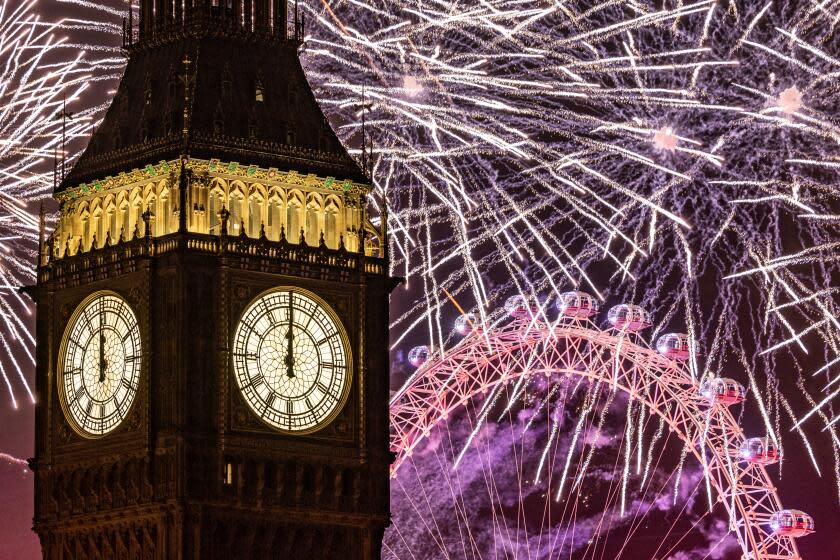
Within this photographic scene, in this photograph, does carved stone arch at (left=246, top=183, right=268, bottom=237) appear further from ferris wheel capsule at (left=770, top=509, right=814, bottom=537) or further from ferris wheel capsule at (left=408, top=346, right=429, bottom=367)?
ferris wheel capsule at (left=770, top=509, right=814, bottom=537)

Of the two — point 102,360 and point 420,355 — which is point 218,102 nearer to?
point 102,360

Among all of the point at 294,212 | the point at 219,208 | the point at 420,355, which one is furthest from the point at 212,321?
the point at 420,355

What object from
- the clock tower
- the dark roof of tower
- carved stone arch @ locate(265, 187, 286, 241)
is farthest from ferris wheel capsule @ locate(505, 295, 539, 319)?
carved stone arch @ locate(265, 187, 286, 241)

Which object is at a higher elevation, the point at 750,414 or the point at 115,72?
the point at 115,72

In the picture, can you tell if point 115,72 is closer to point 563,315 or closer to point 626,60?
point 626,60

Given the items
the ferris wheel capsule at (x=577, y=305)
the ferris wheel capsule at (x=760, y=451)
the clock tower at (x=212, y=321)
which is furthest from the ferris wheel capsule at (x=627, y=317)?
the clock tower at (x=212, y=321)

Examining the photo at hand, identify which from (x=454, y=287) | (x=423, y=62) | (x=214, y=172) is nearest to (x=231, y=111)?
(x=214, y=172)
